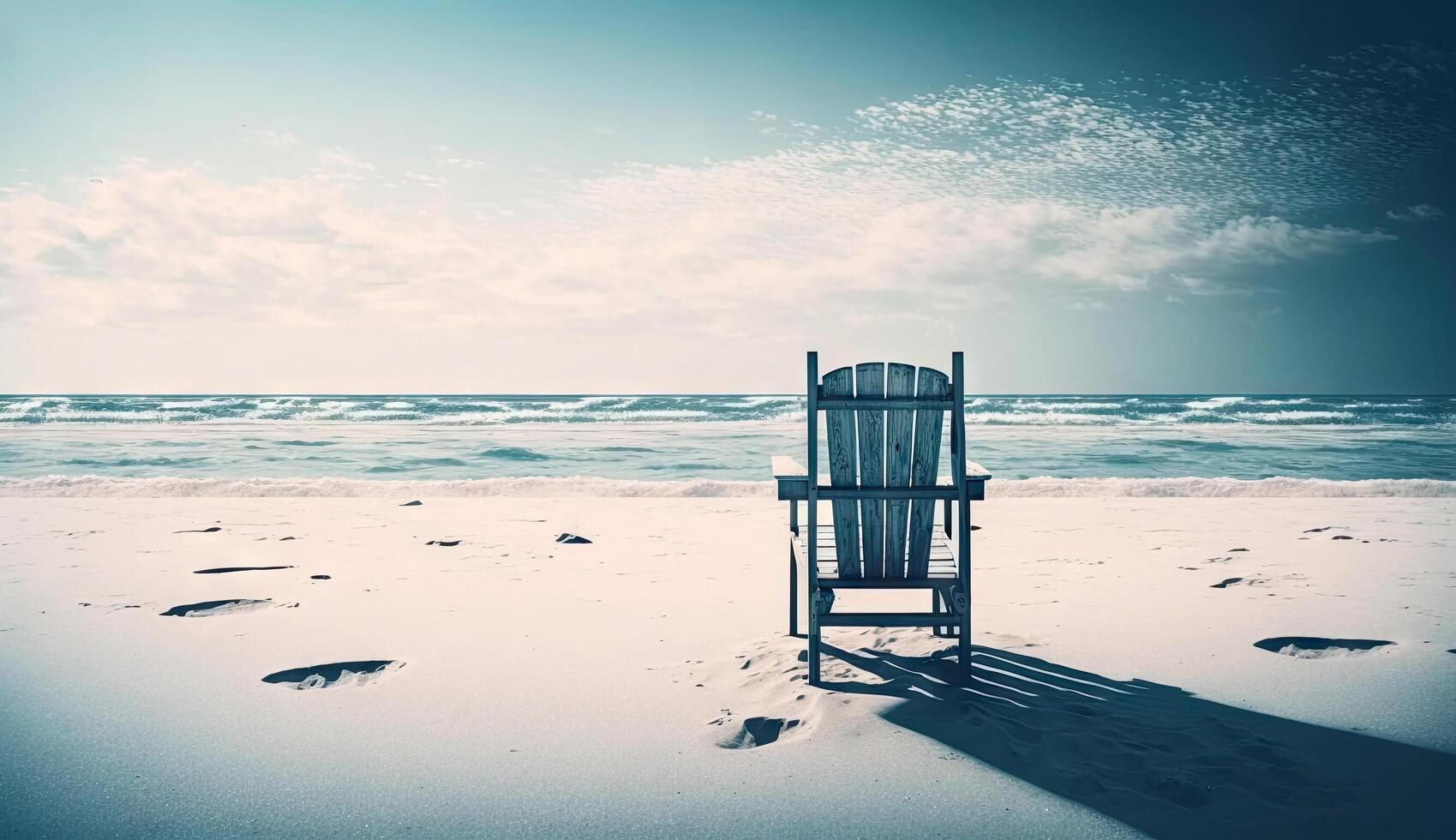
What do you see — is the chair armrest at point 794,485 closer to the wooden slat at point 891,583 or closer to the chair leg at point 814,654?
the wooden slat at point 891,583

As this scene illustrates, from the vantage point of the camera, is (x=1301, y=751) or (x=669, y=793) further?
(x=1301, y=751)

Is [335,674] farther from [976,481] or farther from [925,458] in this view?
[976,481]

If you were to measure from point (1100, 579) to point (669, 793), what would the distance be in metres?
4.56

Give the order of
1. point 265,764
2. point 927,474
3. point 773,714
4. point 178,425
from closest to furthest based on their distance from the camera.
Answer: point 265,764 → point 773,714 → point 927,474 → point 178,425

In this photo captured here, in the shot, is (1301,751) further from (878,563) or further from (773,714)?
(773,714)

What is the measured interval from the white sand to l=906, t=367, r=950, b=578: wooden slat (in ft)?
2.20

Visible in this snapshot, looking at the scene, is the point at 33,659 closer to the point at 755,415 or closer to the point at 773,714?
the point at 773,714

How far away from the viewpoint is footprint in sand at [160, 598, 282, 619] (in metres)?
5.30

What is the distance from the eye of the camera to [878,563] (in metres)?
4.02

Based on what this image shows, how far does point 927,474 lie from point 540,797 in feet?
7.16

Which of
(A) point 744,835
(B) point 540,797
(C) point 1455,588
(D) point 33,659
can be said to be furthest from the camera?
(C) point 1455,588

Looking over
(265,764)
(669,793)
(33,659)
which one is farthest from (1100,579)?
(33,659)

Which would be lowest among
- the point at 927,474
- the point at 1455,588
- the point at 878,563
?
the point at 1455,588

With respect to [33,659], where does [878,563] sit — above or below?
above
